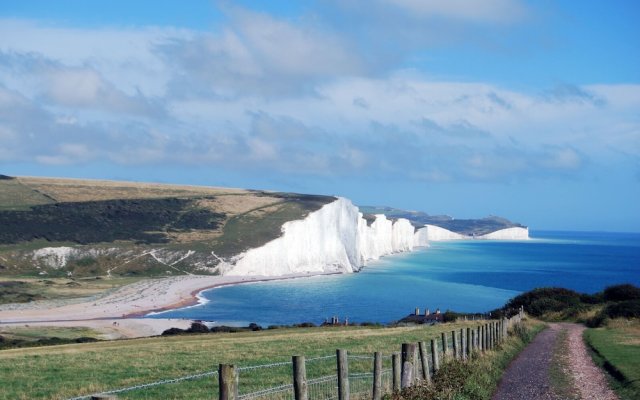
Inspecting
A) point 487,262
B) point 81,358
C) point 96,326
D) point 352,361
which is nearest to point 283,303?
point 96,326

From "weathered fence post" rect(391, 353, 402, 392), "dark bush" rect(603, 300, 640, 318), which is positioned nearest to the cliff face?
"dark bush" rect(603, 300, 640, 318)

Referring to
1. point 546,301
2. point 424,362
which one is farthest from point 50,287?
point 424,362

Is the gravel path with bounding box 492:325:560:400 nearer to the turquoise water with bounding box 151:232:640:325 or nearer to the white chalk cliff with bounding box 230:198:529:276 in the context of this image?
the turquoise water with bounding box 151:232:640:325

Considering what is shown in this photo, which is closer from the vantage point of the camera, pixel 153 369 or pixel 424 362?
pixel 424 362

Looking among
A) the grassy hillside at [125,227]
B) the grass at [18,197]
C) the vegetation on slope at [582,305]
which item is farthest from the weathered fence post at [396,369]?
the grass at [18,197]

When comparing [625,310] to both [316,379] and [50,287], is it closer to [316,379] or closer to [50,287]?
[316,379]

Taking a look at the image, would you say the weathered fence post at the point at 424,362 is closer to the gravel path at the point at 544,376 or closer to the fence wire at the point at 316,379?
the fence wire at the point at 316,379
